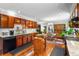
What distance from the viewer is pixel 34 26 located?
2148mm

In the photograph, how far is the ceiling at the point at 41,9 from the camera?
2033 millimetres

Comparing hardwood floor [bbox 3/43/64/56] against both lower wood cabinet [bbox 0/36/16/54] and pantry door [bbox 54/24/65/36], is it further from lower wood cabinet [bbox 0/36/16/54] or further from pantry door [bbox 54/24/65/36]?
pantry door [bbox 54/24/65/36]

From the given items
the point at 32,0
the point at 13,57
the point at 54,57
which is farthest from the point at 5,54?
the point at 32,0

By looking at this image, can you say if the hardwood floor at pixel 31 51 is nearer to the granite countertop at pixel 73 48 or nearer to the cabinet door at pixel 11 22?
the granite countertop at pixel 73 48

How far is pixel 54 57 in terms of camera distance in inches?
81.4

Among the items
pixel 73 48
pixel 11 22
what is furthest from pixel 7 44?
pixel 73 48

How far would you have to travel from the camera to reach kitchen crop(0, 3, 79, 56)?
203cm

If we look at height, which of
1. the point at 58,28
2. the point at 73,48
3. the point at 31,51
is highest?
the point at 58,28

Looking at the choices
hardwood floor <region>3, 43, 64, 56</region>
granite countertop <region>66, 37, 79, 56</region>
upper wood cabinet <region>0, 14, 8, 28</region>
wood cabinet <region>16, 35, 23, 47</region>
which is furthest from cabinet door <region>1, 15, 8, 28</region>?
granite countertop <region>66, 37, 79, 56</region>

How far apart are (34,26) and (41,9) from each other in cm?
34

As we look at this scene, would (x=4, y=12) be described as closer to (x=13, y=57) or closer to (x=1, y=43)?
(x=1, y=43)

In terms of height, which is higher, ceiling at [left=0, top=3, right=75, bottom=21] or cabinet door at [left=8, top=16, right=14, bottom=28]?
ceiling at [left=0, top=3, right=75, bottom=21]

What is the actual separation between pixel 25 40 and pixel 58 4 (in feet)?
2.98

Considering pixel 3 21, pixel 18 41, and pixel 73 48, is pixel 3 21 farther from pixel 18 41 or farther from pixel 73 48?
pixel 73 48
